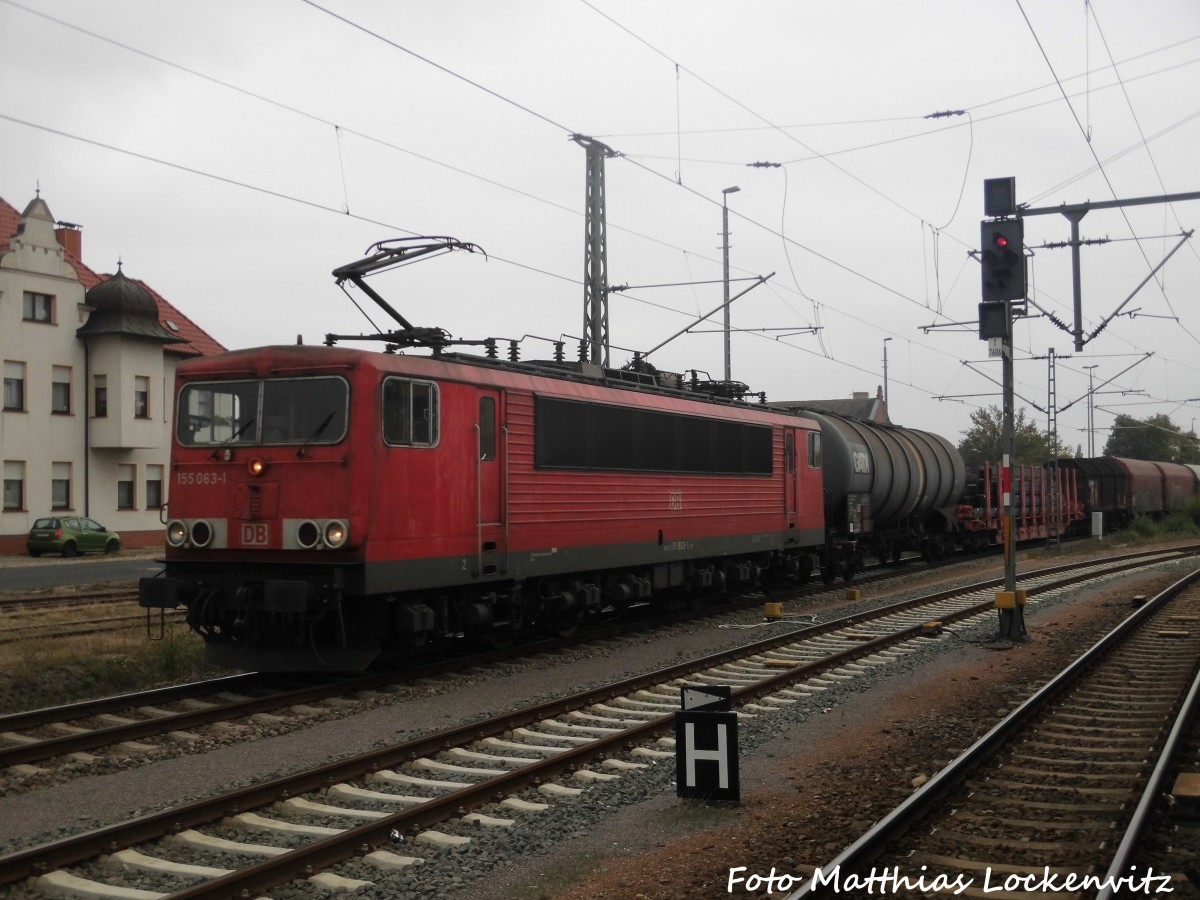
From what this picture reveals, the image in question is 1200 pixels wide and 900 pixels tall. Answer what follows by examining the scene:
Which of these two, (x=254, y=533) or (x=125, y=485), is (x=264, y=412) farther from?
(x=125, y=485)

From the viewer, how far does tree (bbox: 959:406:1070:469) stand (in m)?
69.2

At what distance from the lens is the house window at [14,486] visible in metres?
36.6

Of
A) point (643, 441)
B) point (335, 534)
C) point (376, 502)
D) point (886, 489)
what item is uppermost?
point (643, 441)

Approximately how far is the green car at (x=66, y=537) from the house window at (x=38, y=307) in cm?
647

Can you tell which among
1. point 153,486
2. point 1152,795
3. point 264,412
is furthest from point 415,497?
point 153,486

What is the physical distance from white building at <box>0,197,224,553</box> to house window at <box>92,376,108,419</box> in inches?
1.3

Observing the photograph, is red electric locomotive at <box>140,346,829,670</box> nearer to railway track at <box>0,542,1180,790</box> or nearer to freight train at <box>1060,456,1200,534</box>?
railway track at <box>0,542,1180,790</box>

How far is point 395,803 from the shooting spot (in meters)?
7.86

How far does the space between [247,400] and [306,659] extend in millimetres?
2667

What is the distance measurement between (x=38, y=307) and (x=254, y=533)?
99.5 feet

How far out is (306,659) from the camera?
12.0 meters

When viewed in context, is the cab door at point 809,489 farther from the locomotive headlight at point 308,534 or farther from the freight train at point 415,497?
the locomotive headlight at point 308,534

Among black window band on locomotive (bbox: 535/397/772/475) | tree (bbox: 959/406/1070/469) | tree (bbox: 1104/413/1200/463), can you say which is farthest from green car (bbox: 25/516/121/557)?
tree (bbox: 1104/413/1200/463)

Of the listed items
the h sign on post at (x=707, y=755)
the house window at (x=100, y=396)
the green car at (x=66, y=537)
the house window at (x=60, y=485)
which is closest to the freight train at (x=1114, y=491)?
the green car at (x=66, y=537)
